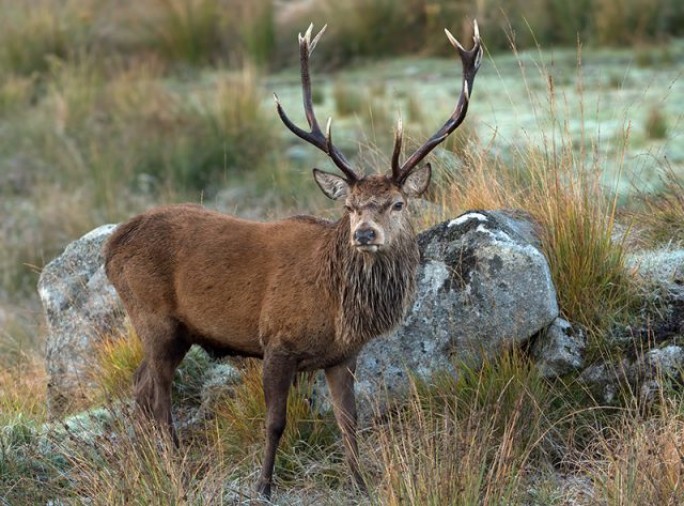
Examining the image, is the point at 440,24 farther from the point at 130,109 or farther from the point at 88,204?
the point at 88,204

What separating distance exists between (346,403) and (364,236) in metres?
1.00

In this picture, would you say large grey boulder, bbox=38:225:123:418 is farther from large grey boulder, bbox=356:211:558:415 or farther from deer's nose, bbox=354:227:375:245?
deer's nose, bbox=354:227:375:245

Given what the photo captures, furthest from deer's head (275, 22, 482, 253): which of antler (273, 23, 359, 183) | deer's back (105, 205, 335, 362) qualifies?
deer's back (105, 205, 335, 362)

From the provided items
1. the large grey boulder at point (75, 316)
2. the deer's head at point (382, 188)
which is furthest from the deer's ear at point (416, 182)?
the large grey boulder at point (75, 316)

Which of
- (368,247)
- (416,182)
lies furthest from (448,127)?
(368,247)

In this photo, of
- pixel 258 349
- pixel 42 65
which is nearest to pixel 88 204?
pixel 42 65

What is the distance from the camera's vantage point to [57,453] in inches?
281

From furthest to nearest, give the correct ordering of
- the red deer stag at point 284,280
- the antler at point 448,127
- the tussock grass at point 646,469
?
the red deer stag at point 284,280
the antler at point 448,127
the tussock grass at point 646,469

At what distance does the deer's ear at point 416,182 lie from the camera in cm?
661

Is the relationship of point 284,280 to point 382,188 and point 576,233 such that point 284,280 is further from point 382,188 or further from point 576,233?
point 576,233

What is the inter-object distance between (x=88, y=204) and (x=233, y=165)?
1682 millimetres

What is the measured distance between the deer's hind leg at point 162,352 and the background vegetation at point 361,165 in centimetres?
24

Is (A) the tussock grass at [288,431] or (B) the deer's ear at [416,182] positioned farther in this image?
(A) the tussock grass at [288,431]

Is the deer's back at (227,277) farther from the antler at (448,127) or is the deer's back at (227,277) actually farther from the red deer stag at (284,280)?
the antler at (448,127)
